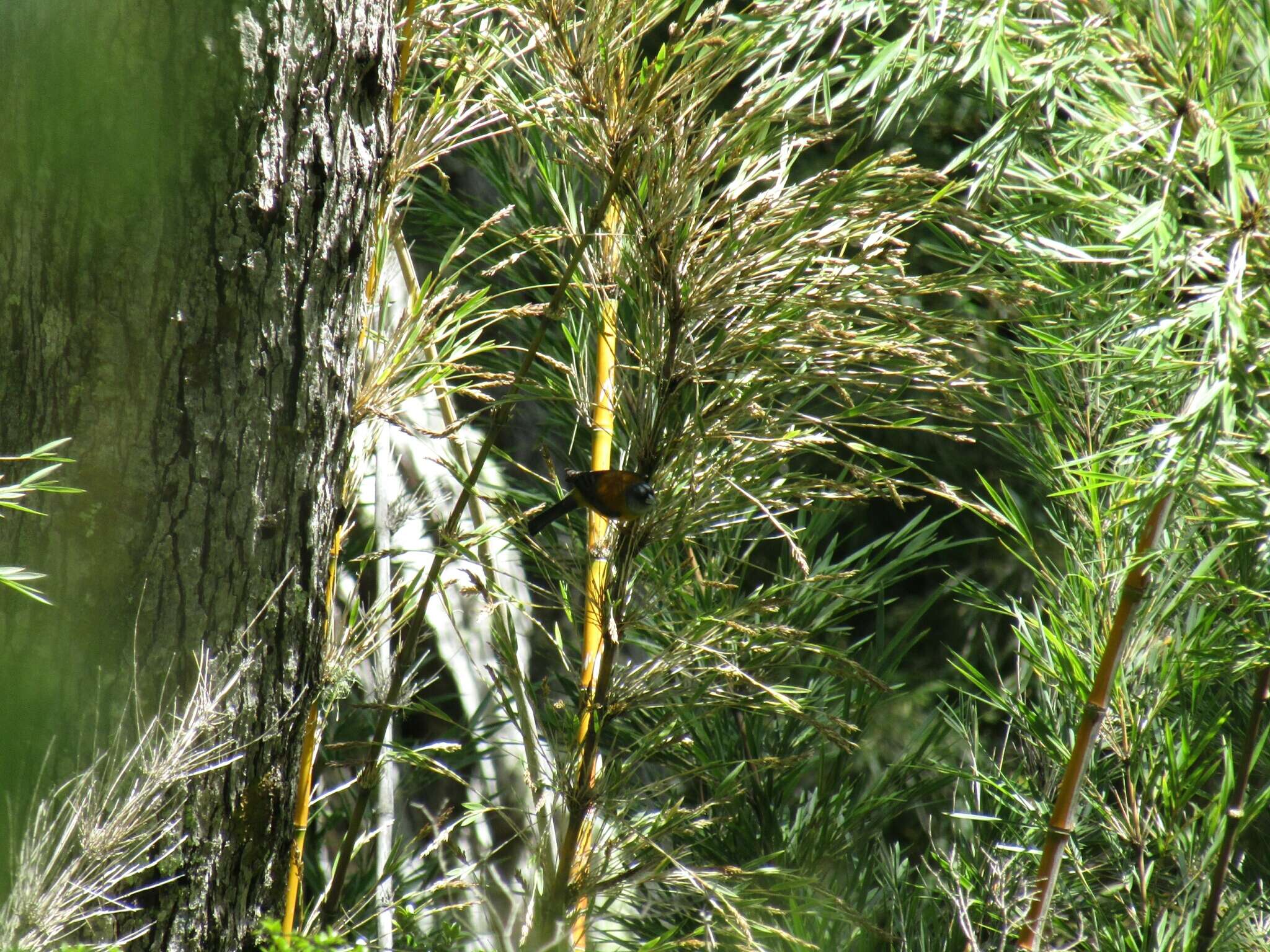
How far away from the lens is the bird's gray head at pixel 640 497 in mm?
710

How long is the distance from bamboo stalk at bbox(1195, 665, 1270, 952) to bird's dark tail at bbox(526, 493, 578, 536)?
48 cm

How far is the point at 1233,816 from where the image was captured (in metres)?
0.71

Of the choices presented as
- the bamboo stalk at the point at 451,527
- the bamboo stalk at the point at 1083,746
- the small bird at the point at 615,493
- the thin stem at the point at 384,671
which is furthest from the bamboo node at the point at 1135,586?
the thin stem at the point at 384,671

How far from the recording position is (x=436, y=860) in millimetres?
1259

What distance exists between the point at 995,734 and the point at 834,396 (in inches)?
27.1

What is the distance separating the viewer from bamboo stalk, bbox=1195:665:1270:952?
2.27ft

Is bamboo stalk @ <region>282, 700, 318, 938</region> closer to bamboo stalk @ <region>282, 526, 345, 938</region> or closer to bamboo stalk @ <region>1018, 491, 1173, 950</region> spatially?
bamboo stalk @ <region>282, 526, 345, 938</region>

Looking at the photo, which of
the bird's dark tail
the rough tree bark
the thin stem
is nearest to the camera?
the rough tree bark

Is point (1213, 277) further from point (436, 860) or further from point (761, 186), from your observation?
point (436, 860)

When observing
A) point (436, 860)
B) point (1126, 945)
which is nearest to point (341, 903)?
point (436, 860)

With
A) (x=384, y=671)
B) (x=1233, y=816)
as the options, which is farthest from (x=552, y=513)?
(x=1233, y=816)

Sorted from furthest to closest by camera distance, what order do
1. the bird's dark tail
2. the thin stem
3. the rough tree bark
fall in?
the thin stem → the bird's dark tail → the rough tree bark

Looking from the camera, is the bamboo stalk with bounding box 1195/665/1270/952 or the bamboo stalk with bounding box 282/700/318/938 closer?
the bamboo stalk with bounding box 1195/665/1270/952

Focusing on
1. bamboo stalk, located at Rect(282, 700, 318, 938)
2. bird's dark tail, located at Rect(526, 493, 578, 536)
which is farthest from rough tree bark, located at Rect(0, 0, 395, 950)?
bird's dark tail, located at Rect(526, 493, 578, 536)
